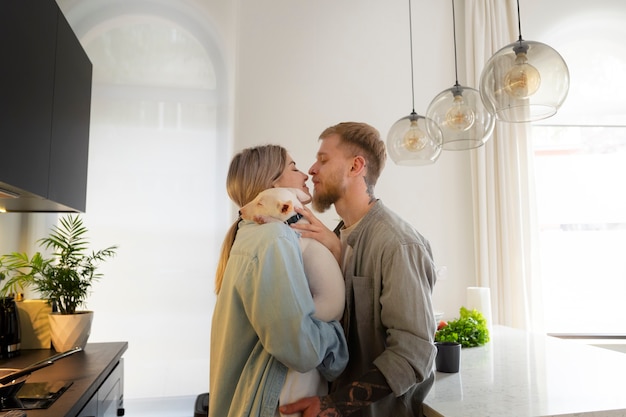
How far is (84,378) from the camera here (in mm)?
1832

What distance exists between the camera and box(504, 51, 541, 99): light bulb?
5.49ft

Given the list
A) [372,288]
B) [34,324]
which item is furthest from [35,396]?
[372,288]

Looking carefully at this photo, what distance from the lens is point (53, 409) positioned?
145 cm

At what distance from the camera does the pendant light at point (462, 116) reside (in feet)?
7.05

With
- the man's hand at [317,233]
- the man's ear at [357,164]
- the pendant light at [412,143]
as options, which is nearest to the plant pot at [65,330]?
the man's hand at [317,233]

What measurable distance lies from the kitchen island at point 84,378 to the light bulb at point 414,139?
1.90 m

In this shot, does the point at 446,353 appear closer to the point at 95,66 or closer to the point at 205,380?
the point at 205,380

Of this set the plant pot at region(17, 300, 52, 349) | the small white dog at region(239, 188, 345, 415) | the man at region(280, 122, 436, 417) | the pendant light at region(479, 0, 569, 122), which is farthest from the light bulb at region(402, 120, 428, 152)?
the plant pot at region(17, 300, 52, 349)

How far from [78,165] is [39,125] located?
0.68m

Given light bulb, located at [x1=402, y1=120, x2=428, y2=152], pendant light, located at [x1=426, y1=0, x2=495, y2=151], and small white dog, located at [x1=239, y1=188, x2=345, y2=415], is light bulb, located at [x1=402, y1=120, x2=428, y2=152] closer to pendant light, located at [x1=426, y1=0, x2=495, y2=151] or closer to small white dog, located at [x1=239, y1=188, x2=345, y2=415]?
pendant light, located at [x1=426, y1=0, x2=495, y2=151]

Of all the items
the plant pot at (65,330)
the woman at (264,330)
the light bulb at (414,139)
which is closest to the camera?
the woman at (264,330)

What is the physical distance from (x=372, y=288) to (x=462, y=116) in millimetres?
1121

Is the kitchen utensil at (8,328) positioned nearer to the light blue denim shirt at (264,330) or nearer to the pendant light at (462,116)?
the light blue denim shirt at (264,330)

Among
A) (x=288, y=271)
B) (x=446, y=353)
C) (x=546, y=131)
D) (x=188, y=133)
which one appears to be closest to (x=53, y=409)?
(x=288, y=271)
